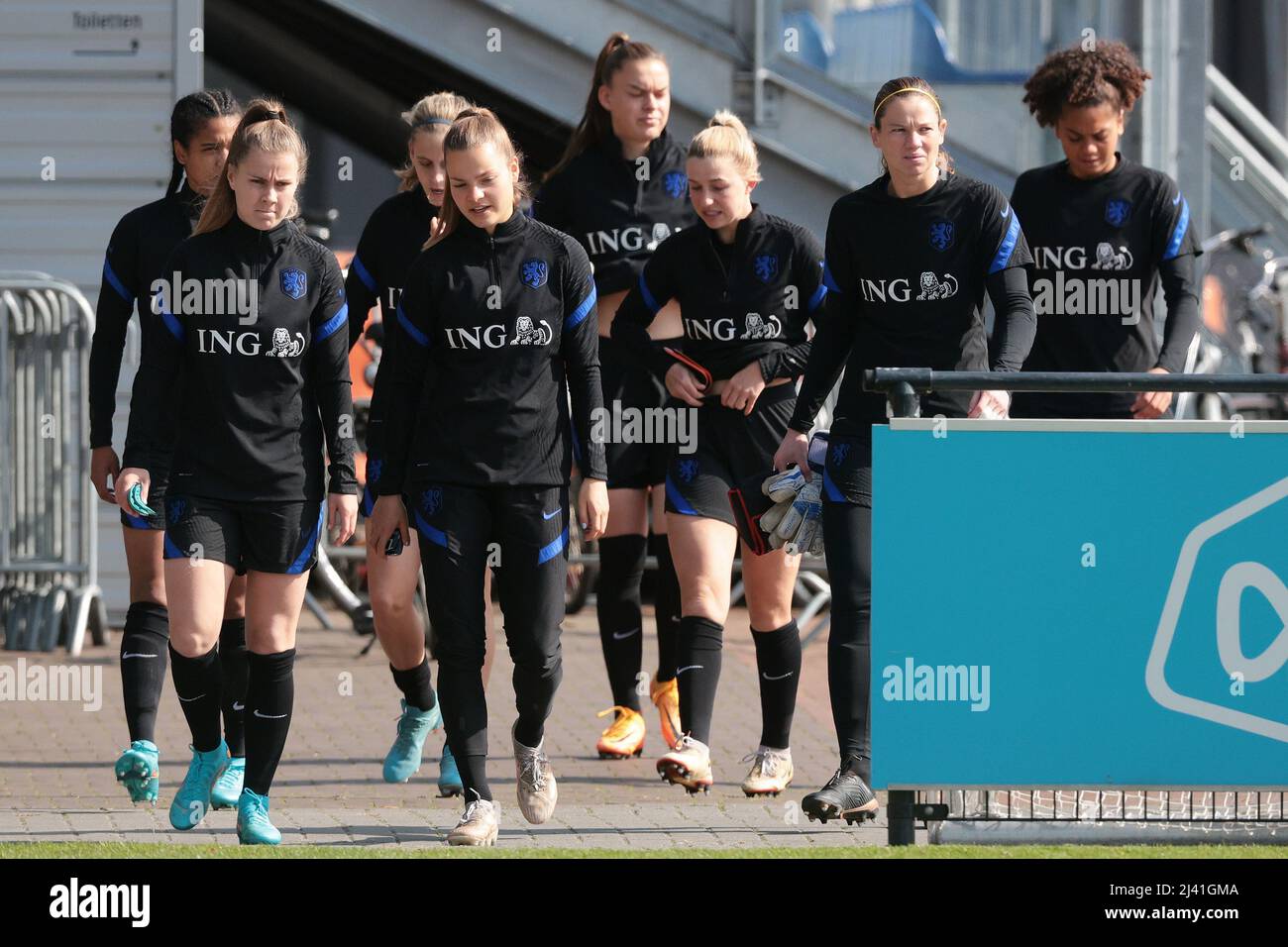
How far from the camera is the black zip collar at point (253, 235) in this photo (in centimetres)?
638

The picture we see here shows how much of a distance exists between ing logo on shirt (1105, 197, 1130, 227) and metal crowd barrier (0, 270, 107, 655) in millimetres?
5473

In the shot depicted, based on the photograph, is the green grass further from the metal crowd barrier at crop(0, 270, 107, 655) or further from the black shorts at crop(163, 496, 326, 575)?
the metal crowd barrier at crop(0, 270, 107, 655)

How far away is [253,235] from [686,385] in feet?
5.39

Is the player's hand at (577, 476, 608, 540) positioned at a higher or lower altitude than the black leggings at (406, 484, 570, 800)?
higher

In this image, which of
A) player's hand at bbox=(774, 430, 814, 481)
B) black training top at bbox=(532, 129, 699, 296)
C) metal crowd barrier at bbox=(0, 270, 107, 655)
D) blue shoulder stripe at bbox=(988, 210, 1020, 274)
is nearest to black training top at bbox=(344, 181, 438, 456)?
black training top at bbox=(532, 129, 699, 296)

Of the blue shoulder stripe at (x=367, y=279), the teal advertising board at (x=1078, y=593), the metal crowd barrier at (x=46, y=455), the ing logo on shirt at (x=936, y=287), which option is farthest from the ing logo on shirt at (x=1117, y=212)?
the metal crowd barrier at (x=46, y=455)

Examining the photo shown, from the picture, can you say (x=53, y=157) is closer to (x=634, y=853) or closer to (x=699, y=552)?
(x=699, y=552)

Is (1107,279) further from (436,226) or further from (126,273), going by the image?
(126,273)

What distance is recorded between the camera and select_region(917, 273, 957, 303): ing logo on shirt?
6586mm

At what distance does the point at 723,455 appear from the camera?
289 inches

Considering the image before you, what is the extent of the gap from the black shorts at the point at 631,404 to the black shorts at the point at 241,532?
5.60ft

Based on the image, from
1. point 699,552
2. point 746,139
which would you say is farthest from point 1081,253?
point 699,552

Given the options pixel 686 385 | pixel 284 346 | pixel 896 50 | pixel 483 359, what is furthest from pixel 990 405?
pixel 896 50

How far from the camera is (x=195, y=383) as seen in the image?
6340 millimetres
